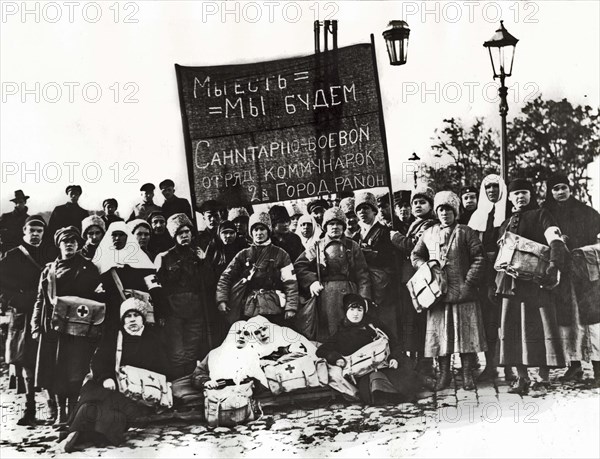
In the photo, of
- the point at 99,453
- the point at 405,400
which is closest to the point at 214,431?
the point at 99,453

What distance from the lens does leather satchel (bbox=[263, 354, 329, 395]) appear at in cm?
559

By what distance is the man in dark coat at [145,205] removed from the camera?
5.55 meters

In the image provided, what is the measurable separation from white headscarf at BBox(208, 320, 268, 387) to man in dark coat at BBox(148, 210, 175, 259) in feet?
2.10

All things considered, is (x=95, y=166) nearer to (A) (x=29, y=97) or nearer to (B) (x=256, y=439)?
(A) (x=29, y=97)

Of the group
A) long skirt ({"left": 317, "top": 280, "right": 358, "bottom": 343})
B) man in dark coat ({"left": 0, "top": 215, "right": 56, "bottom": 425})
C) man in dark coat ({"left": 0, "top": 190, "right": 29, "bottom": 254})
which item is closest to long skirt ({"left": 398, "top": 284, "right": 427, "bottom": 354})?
long skirt ({"left": 317, "top": 280, "right": 358, "bottom": 343})

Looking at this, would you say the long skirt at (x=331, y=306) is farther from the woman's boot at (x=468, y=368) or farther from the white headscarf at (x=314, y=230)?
the woman's boot at (x=468, y=368)

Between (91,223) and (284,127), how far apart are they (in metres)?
1.32

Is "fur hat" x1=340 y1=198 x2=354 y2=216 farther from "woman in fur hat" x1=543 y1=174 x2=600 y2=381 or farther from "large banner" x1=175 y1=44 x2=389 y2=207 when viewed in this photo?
"woman in fur hat" x1=543 y1=174 x2=600 y2=381

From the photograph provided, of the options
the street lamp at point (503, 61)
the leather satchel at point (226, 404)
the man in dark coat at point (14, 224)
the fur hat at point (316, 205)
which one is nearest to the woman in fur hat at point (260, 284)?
the fur hat at point (316, 205)

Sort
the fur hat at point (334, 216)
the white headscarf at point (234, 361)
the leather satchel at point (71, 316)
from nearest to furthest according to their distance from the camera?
the leather satchel at point (71, 316), the white headscarf at point (234, 361), the fur hat at point (334, 216)

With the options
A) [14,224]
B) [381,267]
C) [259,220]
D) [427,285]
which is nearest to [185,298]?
[259,220]

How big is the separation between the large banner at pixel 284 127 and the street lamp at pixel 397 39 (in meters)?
0.14
